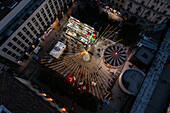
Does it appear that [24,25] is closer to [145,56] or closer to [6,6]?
[6,6]

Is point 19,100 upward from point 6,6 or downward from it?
downward

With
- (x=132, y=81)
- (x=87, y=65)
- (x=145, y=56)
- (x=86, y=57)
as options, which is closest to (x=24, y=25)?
(x=86, y=57)

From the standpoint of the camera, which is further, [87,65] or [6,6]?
[87,65]

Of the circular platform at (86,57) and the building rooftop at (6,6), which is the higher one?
the circular platform at (86,57)

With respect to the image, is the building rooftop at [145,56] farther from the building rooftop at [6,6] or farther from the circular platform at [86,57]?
the building rooftop at [6,6]

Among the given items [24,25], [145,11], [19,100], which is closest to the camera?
[19,100]

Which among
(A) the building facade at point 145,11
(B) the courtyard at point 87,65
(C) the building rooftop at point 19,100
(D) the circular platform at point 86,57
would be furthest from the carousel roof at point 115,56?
(C) the building rooftop at point 19,100
